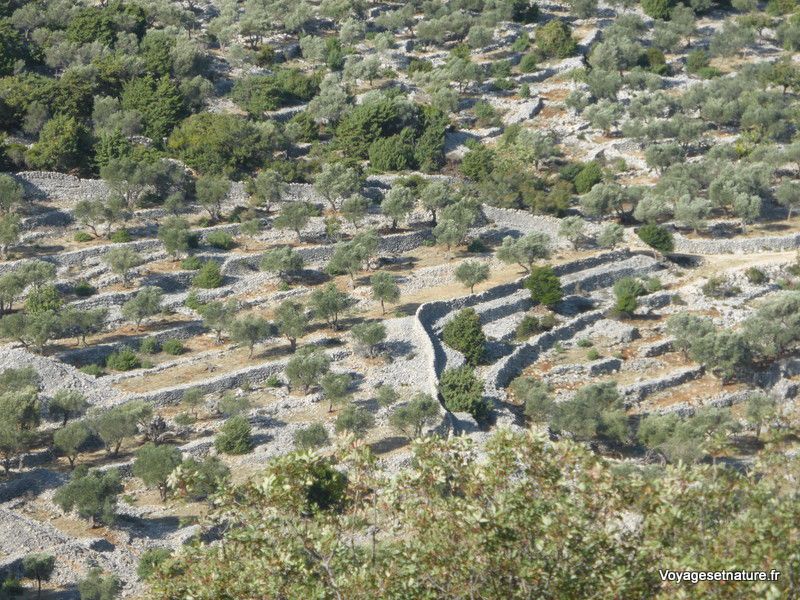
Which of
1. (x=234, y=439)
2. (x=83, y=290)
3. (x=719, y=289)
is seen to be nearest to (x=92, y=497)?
(x=234, y=439)

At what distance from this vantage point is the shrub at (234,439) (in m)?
63.6

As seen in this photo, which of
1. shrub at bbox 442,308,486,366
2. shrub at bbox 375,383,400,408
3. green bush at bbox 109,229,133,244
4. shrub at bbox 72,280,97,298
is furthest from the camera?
green bush at bbox 109,229,133,244

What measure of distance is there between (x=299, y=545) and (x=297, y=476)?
1658 millimetres

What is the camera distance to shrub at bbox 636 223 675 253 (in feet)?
284

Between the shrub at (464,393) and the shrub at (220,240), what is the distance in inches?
865

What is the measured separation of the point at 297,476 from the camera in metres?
30.3

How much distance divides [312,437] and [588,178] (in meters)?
41.1

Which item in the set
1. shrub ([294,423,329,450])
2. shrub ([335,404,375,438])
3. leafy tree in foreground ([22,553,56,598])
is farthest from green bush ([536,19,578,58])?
leafy tree in foreground ([22,553,56,598])

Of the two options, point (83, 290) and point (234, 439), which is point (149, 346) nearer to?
point (83, 290)

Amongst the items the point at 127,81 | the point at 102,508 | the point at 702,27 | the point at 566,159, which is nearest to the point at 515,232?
the point at 566,159

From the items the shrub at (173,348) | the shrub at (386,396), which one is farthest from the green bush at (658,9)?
the shrub at (173,348)

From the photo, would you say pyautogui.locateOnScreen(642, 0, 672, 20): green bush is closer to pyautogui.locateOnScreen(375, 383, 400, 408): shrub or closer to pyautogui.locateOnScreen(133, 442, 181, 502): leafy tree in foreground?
pyautogui.locateOnScreen(375, 383, 400, 408): shrub

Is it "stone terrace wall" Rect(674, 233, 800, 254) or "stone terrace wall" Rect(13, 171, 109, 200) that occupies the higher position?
"stone terrace wall" Rect(13, 171, 109, 200)

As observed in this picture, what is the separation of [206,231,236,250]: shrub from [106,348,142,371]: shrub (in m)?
14.4
